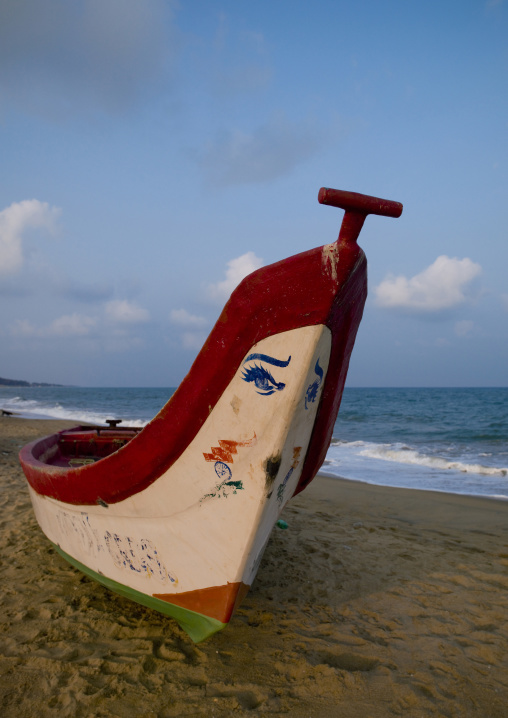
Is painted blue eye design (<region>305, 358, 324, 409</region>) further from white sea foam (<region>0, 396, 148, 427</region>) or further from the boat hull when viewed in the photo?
white sea foam (<region>0, 396, 148, 427</region>)

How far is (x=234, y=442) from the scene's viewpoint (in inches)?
85.9

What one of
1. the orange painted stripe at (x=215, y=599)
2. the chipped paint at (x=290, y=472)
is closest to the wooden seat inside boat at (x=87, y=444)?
the orange painted stripe at (x=215, y=599)

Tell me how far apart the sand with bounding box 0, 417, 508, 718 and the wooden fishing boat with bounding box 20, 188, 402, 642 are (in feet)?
0.97

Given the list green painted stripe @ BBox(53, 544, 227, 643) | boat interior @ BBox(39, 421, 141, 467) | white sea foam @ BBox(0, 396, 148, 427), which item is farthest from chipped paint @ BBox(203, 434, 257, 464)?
white sea foam @ BBox(0, 396, 148, 427)

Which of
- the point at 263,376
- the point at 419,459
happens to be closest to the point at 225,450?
the point at 263,376

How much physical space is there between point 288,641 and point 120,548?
1208 millimetres

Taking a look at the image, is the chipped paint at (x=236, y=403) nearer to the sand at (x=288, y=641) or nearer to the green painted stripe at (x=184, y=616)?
the green painted stripe at (x=184, y=616)

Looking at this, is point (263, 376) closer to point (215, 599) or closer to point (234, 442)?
point (234, 442)

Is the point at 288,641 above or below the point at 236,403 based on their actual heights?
below

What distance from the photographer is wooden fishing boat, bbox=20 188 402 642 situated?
6.62 feet

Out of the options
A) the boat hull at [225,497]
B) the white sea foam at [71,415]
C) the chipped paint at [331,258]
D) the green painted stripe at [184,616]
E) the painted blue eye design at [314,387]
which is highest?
the chipped paint at [331,258]

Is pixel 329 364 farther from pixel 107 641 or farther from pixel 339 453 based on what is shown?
pixel 339 453

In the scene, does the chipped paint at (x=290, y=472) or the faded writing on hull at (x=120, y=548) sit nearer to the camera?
the chipped paint at (x=290, y=472)

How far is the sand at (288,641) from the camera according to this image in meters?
2.13
